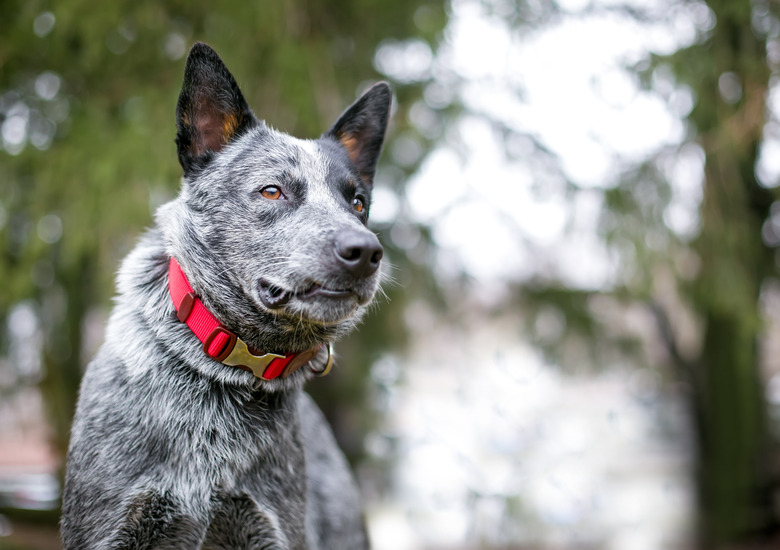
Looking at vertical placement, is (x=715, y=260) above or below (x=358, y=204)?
below

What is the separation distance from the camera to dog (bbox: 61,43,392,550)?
204 cm

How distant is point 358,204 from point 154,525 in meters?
1.36

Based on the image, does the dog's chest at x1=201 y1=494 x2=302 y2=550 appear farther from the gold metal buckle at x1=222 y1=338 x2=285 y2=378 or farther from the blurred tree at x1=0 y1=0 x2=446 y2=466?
the blurred tree at x1=0 y1=0 x2=446 y2=466

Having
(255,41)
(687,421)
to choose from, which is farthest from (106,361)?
(687,421)

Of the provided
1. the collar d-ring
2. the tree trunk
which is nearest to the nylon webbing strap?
the collar d-ring

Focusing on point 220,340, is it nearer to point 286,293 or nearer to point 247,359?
point 247,359

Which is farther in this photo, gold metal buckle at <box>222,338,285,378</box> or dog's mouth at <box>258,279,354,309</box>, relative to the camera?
gold metal buckle at <box>222,338,285,378</box>

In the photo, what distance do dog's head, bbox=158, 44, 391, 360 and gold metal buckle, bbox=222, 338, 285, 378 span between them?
6 cm

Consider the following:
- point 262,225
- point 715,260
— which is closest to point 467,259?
point 715,260

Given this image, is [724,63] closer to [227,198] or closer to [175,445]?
[227,198]

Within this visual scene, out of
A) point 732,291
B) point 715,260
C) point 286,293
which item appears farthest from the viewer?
point 715,260

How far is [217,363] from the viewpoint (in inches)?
87.4

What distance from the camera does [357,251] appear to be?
6.51 ft

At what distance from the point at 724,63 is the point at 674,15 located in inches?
31.6
